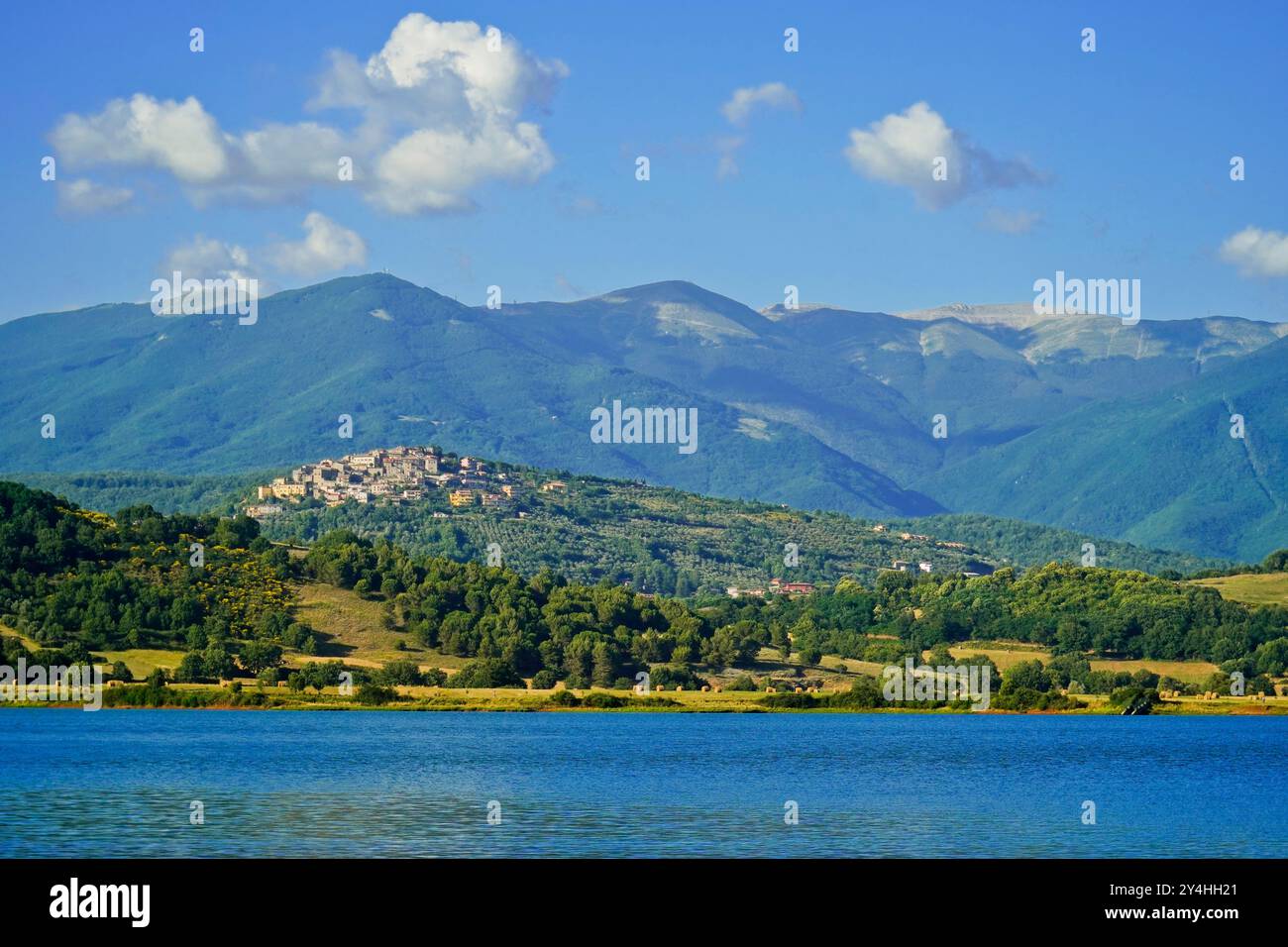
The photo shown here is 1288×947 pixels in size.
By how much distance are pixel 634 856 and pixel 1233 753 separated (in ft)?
190

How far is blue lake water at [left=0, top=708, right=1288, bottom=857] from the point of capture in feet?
183

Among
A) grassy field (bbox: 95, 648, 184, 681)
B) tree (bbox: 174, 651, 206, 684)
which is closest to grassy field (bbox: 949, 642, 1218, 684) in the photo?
tree (bbox: 174, 651, 206, 684)

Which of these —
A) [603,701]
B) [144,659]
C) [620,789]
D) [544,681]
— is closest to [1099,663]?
[603,701]

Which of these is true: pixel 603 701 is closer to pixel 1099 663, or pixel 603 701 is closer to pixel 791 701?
pixel 791 701

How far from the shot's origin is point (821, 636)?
183m

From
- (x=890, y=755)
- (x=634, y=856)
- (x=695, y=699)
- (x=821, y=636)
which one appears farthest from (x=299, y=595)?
(x=634, y=856)

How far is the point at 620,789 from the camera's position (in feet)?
236

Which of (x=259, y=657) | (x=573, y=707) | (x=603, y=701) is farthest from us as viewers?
(x=603, y=701)

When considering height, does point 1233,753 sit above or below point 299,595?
below
